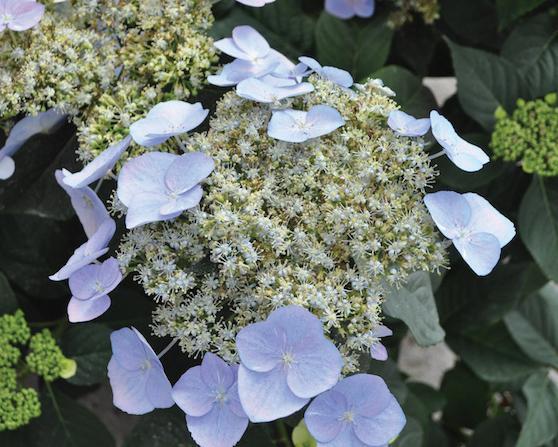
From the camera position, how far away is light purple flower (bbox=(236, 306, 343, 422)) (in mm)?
612

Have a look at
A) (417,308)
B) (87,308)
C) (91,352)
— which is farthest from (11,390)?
(417,308)

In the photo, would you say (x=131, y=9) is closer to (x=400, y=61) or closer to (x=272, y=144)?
(x=272, y=144)

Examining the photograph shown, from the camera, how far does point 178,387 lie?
68 cm

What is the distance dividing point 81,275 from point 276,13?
24.1 inches

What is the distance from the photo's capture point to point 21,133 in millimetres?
843

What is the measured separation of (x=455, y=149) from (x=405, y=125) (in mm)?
57

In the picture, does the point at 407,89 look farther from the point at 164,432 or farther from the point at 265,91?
the point at 164,432

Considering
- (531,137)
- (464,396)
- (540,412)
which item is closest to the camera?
(531,137)

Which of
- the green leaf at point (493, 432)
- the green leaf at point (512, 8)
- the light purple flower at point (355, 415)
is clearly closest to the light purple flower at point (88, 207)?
the light purple flower at point (355, 415)

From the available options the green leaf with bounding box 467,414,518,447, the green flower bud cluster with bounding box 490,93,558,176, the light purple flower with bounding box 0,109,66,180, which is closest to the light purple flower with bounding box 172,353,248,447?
the light purple flower with bounding box 0,109,66,180

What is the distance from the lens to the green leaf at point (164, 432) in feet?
2.90

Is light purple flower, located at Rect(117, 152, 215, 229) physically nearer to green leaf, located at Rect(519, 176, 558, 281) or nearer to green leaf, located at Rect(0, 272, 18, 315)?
green leaf, located at Rect(0, 272, 18, 315)

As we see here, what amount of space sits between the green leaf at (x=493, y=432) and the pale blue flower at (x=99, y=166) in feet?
2.96

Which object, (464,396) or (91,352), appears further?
(464,396)
